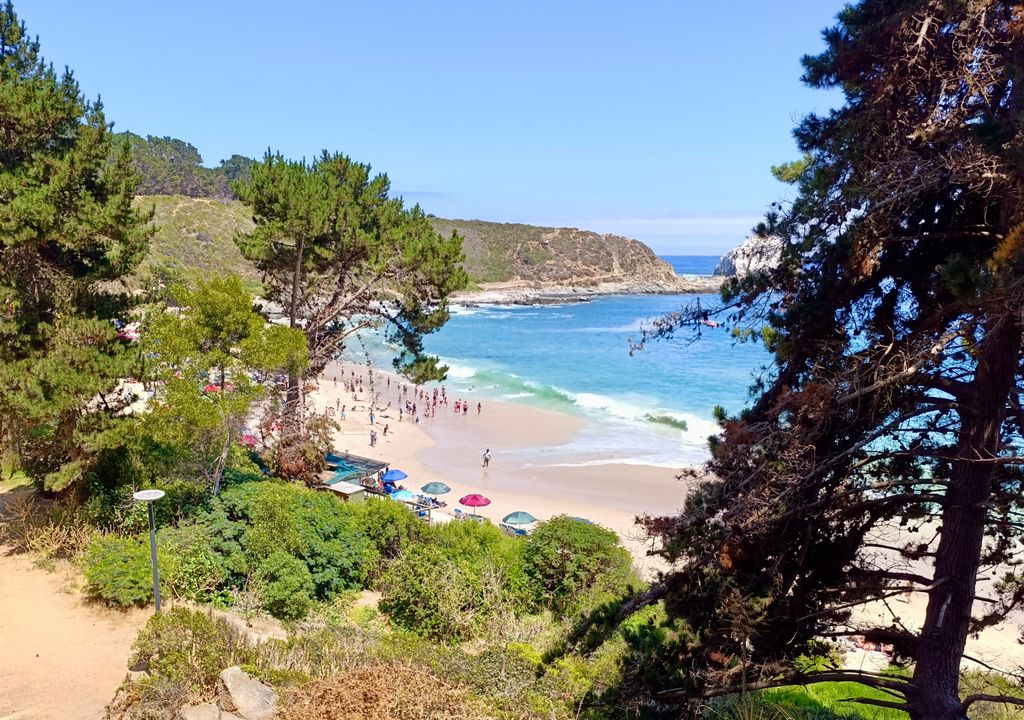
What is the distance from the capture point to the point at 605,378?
4919 cm

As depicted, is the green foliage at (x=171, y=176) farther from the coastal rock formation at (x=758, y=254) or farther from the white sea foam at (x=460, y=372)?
the coastal rock formation at (x=758, y=254)

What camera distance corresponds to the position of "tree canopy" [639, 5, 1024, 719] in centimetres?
515

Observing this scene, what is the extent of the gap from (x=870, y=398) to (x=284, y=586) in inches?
355

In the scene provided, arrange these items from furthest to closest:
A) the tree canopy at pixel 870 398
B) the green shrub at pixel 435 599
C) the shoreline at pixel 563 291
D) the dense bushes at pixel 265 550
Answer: the shoreline at pixel 563 291
the green shrub at pixel 435 599
the dense bushes at pixel 265 550
the tree canopy at pixel 870 398

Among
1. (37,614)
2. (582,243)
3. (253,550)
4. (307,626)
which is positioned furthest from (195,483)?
(582,243)

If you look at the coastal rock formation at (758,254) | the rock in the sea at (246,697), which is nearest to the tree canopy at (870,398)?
the coastal rock formation at (758,254)

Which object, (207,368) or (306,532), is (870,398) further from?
(207,368)

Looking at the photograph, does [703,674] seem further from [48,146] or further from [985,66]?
[48,146]

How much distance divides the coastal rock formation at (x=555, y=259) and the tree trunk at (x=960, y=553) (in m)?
112

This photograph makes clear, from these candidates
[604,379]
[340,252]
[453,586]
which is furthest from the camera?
[604,379]

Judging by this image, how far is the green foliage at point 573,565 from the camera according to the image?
12.0 meters

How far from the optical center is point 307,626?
9836 mm

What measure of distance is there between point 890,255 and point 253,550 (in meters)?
10.2

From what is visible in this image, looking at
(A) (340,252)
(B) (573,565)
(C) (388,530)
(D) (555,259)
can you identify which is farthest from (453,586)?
(D) (555,259)
